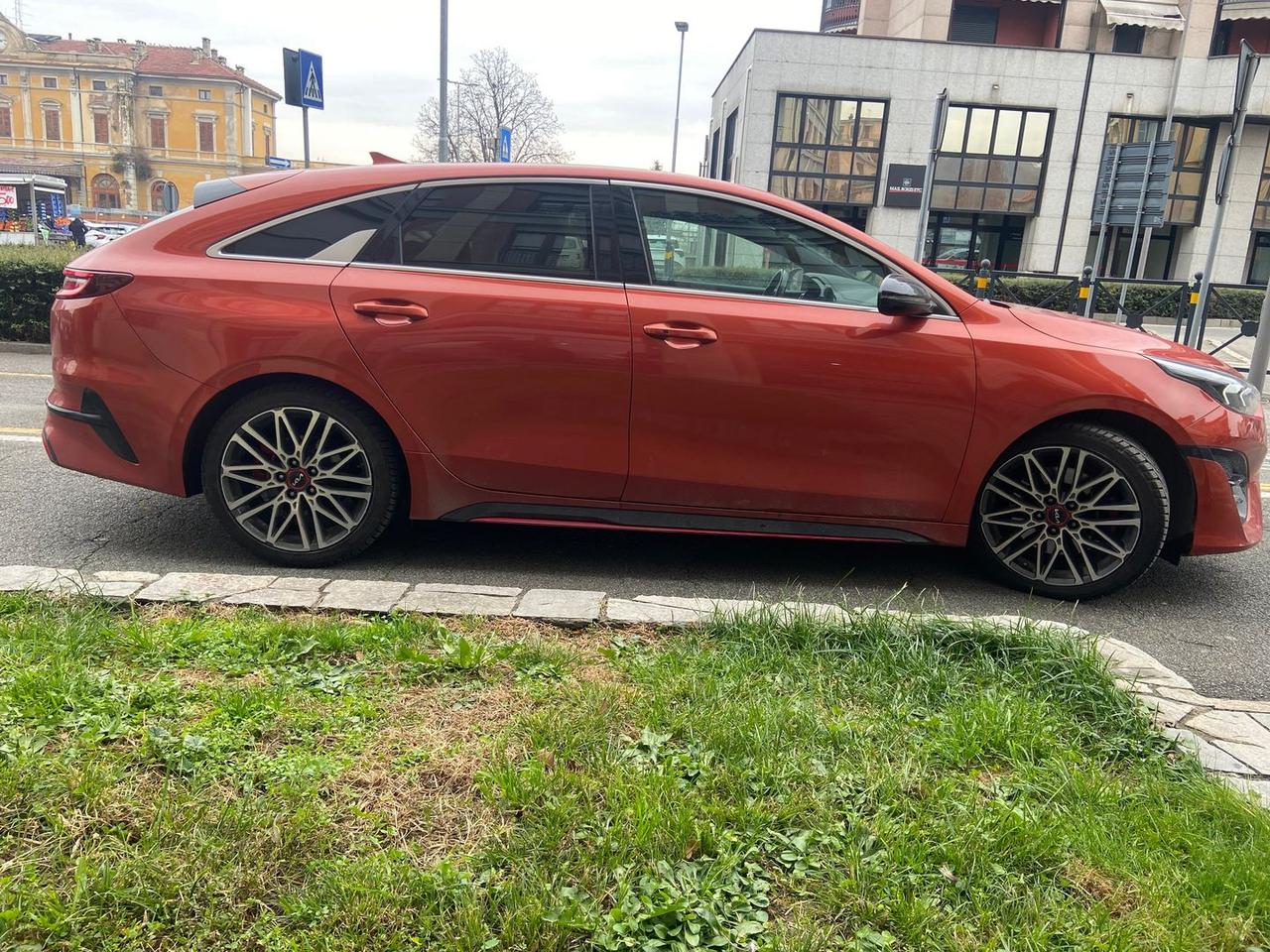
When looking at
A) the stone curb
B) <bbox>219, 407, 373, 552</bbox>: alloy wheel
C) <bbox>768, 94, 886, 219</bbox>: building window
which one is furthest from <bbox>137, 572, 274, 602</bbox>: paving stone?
<bbox>768, 94, 886, 219</bbox>: building window

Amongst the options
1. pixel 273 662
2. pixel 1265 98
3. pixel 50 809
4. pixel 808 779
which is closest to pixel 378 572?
pixel 273 662

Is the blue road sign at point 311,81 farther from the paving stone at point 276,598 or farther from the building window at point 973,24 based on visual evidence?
the building window at point 973,24

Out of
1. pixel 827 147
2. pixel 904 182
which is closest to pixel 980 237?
pixel 904 182

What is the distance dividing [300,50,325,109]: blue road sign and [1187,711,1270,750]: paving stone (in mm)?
12484

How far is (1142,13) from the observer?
32969mm

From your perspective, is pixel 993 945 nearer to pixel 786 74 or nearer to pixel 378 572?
pixel 378 572

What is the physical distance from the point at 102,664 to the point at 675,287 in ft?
8.01

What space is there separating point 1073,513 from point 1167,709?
127 centimetres

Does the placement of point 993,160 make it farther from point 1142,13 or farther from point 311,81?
point 311,81

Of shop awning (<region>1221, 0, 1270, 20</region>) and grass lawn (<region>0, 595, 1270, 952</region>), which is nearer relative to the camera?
grass lawn (<region>0, 595, 1270, 952</region>)

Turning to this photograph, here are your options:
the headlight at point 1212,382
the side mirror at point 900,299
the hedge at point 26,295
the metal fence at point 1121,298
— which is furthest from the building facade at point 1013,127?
the side mirror at point 900,299

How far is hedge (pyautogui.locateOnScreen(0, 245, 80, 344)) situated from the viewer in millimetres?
11156

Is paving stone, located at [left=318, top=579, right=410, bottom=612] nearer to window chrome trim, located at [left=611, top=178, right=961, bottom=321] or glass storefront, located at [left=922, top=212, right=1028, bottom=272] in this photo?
window chrome trim, located at [left=611, top=178, right=961, bottom=321]

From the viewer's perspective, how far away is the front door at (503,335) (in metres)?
3.71
